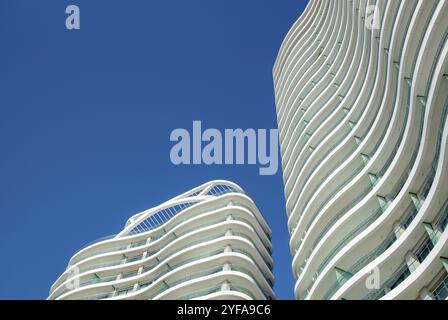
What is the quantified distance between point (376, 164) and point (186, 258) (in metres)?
19.1

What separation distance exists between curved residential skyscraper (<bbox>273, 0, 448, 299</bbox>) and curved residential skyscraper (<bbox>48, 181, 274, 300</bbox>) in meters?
4.90

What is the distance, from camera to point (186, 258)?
43156 mm

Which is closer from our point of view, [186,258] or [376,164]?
[376,164]

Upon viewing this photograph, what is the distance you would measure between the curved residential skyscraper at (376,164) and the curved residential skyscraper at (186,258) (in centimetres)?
490

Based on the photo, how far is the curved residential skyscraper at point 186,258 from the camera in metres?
39.2

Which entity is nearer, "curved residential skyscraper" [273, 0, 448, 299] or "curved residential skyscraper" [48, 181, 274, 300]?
"curved residential skyscraper" [273, 0, 448, 299]

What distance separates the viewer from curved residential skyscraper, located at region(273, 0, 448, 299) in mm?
24641

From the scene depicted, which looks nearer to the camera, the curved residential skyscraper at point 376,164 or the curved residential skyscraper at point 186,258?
the curved residential skyscraper at point 376,164

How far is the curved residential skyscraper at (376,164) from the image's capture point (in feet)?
80.8

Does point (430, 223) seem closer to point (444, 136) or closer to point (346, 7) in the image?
point (444, 136)

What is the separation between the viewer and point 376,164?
3133cm
